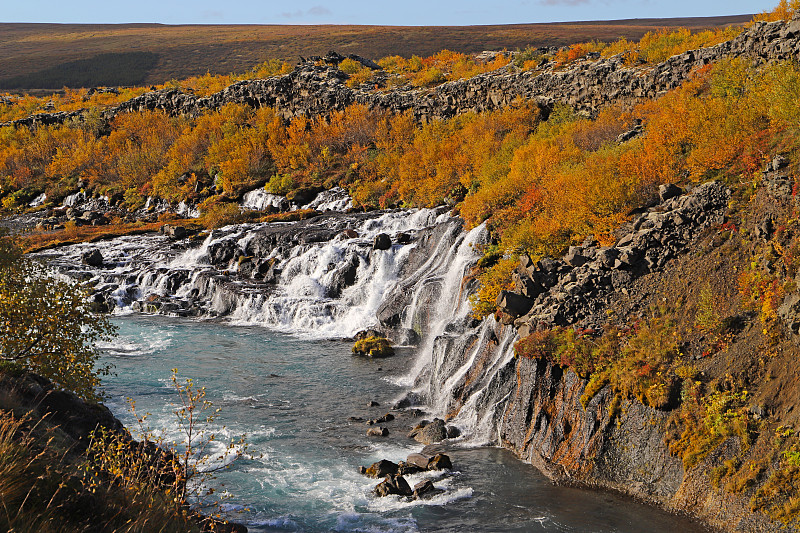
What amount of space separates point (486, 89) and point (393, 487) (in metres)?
60.1

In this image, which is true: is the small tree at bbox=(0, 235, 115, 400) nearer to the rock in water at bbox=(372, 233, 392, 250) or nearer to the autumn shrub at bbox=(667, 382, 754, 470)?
the autumn shrub at bbox=(667, 382, 754, 470)

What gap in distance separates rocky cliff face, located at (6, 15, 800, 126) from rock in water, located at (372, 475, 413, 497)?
31.1 metres

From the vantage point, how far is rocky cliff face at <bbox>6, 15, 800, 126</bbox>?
42125 mm

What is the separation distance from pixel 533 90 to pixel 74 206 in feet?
216

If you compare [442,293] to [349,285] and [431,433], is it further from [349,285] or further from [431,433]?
[431,433]

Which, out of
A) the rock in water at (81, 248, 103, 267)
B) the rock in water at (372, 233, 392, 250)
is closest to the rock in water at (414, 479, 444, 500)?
the rock in water at (372, 233, 392, 250)

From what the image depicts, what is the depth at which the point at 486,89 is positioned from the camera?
239 ft

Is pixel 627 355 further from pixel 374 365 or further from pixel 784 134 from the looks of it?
pixel 374 365

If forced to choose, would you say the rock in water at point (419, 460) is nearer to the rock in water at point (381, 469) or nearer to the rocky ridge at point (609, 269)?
the rock in water at point (381, 469)

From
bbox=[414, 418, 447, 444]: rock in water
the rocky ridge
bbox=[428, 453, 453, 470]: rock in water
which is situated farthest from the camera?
the rocky ridge

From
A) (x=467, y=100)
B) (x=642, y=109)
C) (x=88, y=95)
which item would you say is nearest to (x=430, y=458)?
(x=642, y=109)

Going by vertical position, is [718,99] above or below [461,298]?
above

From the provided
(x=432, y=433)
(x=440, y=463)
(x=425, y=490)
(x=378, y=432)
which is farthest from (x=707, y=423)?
(x=378, y=432)

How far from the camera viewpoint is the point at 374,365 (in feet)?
112
